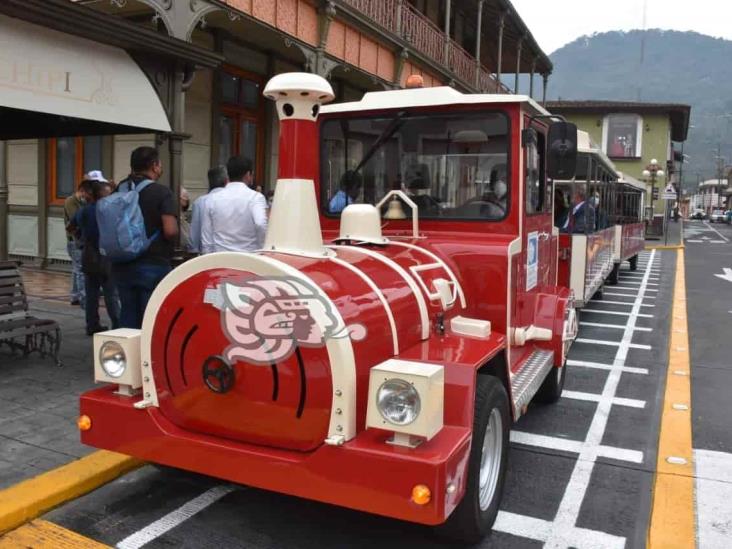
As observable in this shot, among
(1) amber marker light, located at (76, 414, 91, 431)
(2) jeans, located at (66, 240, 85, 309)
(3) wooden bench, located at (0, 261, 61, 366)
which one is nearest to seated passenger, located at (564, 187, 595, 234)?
(2) jeans, located at (66, 240, 85, 309)

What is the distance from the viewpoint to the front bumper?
8.50 feet

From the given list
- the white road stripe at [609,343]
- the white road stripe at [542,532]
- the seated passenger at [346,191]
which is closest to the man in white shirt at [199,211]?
the seated passenger at [346,191]

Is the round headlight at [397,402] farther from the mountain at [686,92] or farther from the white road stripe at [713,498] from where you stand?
the mountain at [686,92]

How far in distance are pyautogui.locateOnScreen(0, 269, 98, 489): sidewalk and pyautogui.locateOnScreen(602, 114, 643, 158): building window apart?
4026 cm

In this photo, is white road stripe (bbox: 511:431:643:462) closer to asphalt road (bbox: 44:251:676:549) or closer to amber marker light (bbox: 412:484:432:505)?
asphalt road (bbox: 44:251:676:549)

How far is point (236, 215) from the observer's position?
507cm

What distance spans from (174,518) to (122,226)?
2105 millimetres

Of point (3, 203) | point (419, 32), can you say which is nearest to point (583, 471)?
point (3, 203)

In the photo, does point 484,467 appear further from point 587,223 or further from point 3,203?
point 3,203

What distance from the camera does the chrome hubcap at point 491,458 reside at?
3.37 meters

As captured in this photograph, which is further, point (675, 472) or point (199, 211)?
point (199, 211)

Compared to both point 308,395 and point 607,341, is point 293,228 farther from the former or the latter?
point 607,341

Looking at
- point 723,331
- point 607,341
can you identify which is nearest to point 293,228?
point 607,341

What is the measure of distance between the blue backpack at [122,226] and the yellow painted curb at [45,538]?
1973 mm
